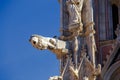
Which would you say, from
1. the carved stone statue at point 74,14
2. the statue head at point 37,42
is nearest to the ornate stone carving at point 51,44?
the statue head at point 37,42

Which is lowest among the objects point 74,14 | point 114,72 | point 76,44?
point 114,72

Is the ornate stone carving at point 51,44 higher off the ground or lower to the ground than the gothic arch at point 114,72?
higher

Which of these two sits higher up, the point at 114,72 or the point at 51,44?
the point at 51,44

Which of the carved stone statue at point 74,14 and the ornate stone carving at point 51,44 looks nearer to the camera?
the ornate stone carving at point 51,44

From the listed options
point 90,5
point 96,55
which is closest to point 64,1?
point 90,5

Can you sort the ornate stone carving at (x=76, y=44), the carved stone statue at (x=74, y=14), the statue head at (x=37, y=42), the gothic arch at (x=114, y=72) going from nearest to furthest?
the gothic arch at (x=114, y=72)
the ornate stone carving at (x=76, y=44)
the statue head at (x=37, y=42)
the carved stone statue at (x=74, y=14)

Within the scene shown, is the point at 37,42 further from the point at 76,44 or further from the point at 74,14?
the point at 74,14

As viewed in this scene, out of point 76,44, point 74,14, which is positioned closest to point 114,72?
point 76,44

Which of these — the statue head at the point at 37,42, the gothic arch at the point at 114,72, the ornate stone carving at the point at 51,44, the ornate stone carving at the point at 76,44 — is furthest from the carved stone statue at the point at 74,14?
the gothic arch at the point at 114,72

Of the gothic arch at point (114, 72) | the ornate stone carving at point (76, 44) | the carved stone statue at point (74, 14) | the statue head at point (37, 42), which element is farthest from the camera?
the carved stone statue at point (74, 14)

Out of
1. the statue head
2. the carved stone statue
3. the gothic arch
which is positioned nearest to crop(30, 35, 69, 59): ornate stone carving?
the statue head

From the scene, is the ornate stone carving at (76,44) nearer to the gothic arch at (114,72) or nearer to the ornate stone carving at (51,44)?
the ornate stone carving at (51,44)

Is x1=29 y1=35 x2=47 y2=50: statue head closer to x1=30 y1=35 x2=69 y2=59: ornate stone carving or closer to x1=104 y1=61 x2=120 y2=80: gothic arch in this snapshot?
x1=30 y1=35 x2=69 y2=59: ornate stone carving

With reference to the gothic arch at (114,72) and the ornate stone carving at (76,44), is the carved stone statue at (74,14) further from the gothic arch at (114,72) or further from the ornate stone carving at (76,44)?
the gothic arch at (114,72)
